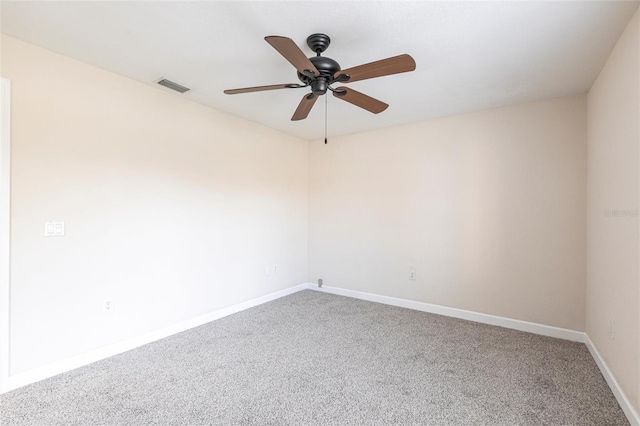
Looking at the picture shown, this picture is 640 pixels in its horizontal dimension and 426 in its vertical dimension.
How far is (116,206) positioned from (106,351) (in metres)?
1.25

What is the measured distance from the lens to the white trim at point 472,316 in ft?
9.55

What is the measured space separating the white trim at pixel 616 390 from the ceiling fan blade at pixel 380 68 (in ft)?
7.79

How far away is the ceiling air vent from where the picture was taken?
271cm

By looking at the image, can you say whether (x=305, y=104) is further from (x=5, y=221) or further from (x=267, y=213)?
(x=5, y=221)

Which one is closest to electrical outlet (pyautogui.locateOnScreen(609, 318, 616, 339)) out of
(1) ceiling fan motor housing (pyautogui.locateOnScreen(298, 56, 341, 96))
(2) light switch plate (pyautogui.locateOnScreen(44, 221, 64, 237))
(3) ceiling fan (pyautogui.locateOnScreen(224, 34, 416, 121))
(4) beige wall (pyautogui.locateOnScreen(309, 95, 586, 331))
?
(4) beige wall (pyautogui.locateOnScreen(309, 95, 586, 331))

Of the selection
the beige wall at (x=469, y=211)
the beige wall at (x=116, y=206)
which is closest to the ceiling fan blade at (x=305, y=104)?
the beige wall at (x=116, y=206)

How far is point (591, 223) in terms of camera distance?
8.70ft

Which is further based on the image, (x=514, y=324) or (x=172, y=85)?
(x=514, y=324)

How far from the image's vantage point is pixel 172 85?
9.14ft

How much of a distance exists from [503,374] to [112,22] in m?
3.71

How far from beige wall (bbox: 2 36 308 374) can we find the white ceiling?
0.29 meters

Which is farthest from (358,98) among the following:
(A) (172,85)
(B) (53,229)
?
(B) (53,229)

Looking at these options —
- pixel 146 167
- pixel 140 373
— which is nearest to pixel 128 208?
pixel 146 167

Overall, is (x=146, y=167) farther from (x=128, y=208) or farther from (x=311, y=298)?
(x=311, y=298)
